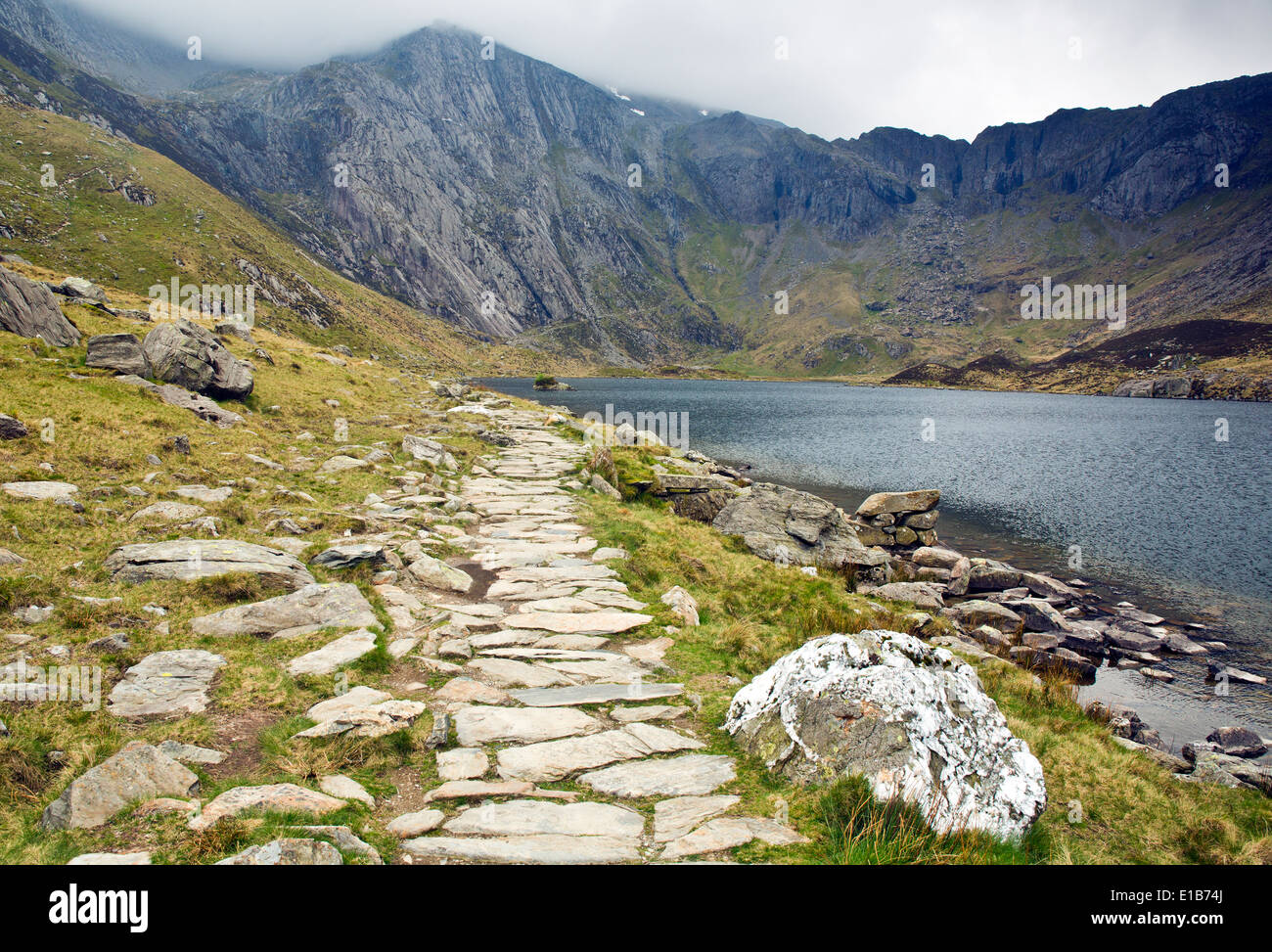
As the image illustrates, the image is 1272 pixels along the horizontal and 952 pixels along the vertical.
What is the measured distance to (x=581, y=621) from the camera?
456 inches

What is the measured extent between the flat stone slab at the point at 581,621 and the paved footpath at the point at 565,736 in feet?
0.13

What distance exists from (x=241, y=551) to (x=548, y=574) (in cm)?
629

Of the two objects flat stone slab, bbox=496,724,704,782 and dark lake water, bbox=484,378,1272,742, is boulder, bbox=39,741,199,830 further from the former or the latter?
dark lake water, bbox=484,378,1272,742

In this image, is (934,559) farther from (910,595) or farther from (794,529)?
(794,529)

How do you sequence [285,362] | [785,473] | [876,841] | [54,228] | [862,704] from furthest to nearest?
[54,228]
[785,473]
[285,362]
[862,704]
[876,841]

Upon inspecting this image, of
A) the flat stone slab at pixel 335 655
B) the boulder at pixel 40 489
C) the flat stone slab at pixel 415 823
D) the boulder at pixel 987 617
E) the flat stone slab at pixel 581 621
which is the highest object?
the boulder at pixel 40 489

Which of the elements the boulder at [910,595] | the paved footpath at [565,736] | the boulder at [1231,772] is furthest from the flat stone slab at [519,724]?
the boulder at [910,595]

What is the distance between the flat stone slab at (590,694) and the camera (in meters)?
8.59

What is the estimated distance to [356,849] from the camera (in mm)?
4883

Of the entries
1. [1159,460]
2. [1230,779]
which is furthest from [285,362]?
[1159,460]

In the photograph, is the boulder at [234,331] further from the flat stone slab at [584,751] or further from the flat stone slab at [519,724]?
the flat stone slab at [584,751]
